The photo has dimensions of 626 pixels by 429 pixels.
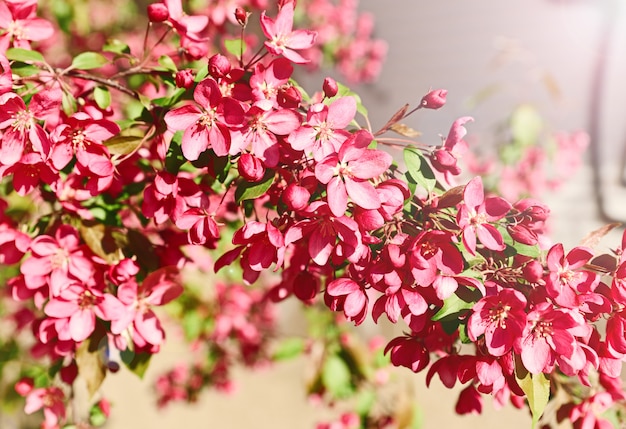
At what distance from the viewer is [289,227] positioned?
2.53 ft

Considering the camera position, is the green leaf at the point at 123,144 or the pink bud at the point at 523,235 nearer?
the pink bud at the point at 523,235

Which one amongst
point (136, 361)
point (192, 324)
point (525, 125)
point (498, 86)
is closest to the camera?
point (136, 361)

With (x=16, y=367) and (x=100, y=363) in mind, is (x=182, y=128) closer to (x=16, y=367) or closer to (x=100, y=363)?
(x=100, y=363)

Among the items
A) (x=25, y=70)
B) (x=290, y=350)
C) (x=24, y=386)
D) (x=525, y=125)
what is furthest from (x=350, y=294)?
(x=525, y=125)

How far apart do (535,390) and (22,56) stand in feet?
2.92

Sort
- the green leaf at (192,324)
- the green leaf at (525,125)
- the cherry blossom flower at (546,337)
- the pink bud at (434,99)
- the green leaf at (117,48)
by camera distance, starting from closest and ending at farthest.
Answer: the cherry blossom flower at (546,337) < the pink bud at (434,99) < the green leaf at (117,48) < the green leaf at (192,324) < the green leaf at (525,125)

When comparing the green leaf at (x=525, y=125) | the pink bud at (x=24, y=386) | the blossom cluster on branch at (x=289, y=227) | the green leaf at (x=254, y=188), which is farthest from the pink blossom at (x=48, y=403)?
the green leaf at (x=525, y=125)

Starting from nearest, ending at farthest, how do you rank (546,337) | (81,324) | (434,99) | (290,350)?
(546,337)
(434,99)
(81,324)
(290,350)

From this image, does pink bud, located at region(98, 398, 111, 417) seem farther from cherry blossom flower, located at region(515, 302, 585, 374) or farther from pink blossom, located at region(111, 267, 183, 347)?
cherry blossom flower, located at region(515, 302, 585, 374)

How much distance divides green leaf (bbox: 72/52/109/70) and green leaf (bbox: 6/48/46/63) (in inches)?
2.7

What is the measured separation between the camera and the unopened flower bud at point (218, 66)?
75 centimetres

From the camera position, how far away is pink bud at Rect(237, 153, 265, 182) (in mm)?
730

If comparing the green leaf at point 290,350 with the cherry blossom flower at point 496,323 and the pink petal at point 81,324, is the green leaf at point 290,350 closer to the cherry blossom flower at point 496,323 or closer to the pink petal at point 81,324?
the pink petal at point 81,324

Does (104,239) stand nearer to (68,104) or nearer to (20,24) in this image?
(68,104)
